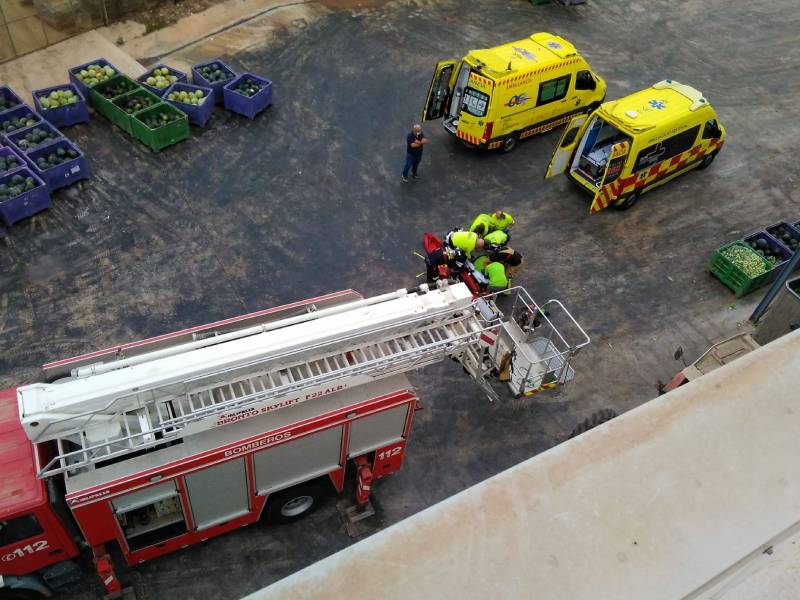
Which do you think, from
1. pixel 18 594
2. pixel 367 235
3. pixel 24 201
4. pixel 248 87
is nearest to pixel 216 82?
pixel 248 87

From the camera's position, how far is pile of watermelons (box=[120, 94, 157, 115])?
1756cm

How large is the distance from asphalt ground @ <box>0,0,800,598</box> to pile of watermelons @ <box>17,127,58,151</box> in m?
1.09

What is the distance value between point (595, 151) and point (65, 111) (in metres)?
13.1

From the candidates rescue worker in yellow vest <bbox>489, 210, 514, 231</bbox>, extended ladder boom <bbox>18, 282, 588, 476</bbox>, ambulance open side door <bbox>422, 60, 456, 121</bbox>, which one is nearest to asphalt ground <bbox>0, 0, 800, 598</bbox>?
ambulance open side door <bbox>422, 60, 456, 121</bbox>

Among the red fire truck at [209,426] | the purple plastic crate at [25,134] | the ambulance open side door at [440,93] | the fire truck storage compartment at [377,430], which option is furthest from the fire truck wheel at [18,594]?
the ambulance open side door at [440,93]

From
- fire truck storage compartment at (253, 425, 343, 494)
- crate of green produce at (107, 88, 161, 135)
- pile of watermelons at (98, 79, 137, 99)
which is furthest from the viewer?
pile of watermelons at (98, 79, 137, 99)

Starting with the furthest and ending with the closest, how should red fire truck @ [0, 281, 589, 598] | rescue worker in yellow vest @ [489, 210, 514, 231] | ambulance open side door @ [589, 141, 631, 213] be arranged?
Result: ambulance open side door @ [589, 141, 631, 213]
rescue worker in yellow vest @ [489, 210, 514, 231]
red fire truck @ [0, 281, 589, 598]

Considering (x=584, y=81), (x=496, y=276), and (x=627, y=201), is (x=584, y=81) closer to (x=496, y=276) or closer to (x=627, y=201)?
(x=627, y=201)

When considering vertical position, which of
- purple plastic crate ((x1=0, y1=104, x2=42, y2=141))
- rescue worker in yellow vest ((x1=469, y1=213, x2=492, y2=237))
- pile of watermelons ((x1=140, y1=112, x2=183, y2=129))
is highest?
rescue worker in yellow vest ((x1=469, y1=213, x2=492, y2=237))

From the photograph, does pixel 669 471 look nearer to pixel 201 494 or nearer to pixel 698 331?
pixel 201 494

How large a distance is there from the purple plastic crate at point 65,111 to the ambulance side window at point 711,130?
15468mm

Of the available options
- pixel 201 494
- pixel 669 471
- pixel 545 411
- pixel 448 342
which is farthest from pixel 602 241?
pixel 201 494

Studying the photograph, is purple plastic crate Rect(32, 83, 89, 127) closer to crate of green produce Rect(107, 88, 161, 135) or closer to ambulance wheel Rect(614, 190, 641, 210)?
crate of green produce Rect(107, 88, 161, 135)

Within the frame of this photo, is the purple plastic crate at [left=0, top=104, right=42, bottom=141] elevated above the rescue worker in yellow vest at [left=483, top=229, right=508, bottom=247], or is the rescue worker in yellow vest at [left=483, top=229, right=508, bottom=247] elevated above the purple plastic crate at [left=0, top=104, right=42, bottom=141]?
the rescue worker in yellow vest at [left=483, top=229, right=508, bottom=247]
